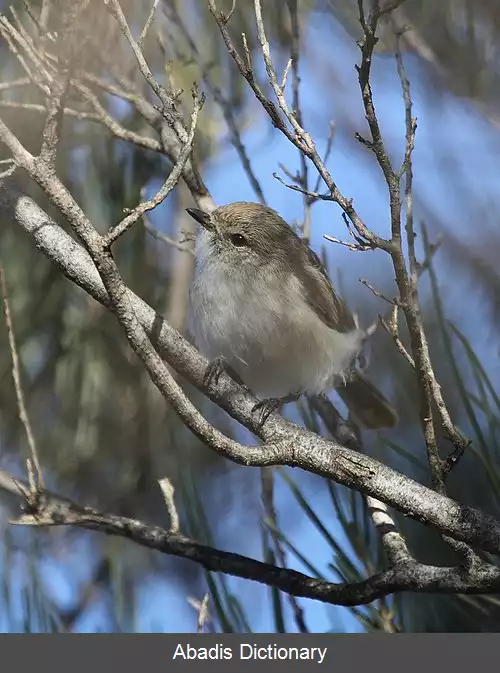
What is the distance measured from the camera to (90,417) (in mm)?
2158

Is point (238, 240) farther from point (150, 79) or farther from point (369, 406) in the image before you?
point (150, 79)

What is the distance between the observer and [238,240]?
2498mm

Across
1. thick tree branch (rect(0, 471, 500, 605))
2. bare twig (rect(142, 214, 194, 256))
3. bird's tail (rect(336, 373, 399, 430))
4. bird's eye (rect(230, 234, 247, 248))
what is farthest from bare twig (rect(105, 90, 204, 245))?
bird's tail (rect(336, 373, 399, 430))

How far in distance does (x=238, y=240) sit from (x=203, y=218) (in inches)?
6.1

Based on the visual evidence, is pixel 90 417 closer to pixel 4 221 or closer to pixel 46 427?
pixel 46 427

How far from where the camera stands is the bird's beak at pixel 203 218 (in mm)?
2323

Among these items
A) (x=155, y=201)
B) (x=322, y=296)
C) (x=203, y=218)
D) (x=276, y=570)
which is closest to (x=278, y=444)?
(x=276, y=570)

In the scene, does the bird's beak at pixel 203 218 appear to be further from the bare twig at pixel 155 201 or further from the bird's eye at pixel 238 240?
→ the bare twig at pixel 155 201

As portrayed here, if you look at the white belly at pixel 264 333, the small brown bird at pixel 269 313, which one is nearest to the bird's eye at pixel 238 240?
the small brown bird at pixel 269 313

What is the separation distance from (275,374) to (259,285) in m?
0.26

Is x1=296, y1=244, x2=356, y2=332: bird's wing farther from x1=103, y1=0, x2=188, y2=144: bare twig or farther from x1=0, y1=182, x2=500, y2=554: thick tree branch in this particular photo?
x1=103, y1=0, x2=188, y2=144: bare twig

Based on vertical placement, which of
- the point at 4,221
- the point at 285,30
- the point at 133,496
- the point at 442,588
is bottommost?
the point at 442,588

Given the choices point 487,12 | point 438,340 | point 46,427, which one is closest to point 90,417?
point 46,427

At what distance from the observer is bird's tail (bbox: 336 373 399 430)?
2697 mm
